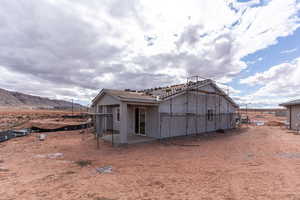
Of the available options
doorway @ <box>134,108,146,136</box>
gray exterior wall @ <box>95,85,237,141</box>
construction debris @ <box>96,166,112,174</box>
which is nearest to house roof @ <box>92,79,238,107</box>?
gray exterior wall @ <box>95,85,237,141</box>

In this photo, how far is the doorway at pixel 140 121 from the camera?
12905 mm

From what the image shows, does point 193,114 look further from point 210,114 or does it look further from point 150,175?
point 150,175

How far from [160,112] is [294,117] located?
15.8 m

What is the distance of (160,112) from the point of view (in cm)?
1201

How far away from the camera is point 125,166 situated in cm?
654

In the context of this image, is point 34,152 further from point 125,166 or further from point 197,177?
point 197,177

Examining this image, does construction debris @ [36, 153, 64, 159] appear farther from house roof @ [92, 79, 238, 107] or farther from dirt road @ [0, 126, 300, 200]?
house roof @ [92, 79, 238, 107]

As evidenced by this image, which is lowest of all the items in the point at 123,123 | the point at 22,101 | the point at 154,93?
the point at 123,123

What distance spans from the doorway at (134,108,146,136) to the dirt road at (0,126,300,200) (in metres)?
4.34

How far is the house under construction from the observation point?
35.7 feet

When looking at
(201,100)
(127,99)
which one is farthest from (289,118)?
(127,99)

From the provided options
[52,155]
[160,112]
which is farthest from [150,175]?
[160,112]

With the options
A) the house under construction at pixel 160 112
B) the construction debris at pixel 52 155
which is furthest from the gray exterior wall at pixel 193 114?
the construction debris at pixel 52 155

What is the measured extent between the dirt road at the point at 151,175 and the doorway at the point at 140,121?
4.34m
